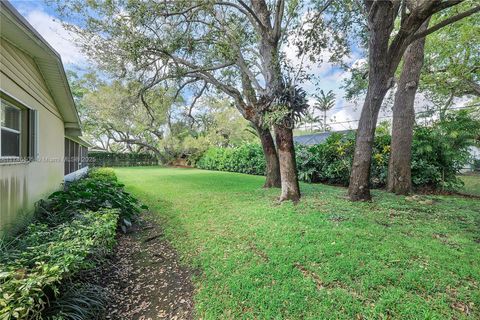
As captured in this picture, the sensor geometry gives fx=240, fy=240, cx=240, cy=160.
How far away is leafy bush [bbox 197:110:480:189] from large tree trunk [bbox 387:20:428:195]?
1.22 meters

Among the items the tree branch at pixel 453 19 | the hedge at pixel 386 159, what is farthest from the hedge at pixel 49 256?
the hedge at pixel 386 159

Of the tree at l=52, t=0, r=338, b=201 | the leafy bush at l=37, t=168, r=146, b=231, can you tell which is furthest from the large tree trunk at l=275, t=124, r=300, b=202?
the leafy bush at l=37, t=168, r=146, b=231

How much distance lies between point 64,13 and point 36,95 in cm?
281

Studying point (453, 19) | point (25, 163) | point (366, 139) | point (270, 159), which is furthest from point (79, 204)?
point (453, 19)

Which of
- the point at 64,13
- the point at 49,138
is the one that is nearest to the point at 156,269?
the point at 49,138

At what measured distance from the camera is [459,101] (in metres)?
17.8

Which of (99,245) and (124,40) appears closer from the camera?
(99,245)

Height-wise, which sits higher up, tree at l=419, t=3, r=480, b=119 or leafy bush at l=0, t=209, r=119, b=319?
tree at l=419, t=3, r=480, b=119

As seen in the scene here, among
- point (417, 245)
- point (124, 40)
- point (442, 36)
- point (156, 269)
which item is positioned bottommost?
point (156, 269)

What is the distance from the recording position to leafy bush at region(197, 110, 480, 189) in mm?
7332

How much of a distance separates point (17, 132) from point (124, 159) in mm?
25057

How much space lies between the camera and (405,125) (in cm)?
681

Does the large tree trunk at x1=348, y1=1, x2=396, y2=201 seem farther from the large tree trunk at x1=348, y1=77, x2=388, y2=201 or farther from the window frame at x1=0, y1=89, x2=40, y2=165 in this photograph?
the window frame at x1=0, y1=89, x2=40, y2=165

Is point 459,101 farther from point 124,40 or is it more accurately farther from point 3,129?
point 3,129
